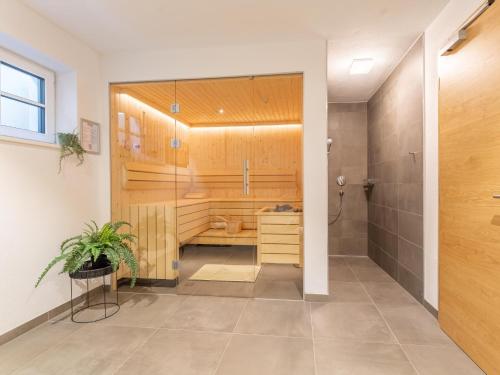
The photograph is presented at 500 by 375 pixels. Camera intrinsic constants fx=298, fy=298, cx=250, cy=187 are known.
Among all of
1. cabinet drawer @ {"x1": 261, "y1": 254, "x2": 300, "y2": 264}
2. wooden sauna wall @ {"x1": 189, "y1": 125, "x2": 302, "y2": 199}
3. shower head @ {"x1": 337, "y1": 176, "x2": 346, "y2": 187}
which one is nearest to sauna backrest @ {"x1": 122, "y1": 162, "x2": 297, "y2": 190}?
wooden sauna wall @ {"x1": 189, "y1": 125, "x2": 302, "y2": 199}

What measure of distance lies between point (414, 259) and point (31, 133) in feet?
11.8

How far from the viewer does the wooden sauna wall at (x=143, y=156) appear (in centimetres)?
316

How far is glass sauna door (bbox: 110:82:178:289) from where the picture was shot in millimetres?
3162

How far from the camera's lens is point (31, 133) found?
2480mm

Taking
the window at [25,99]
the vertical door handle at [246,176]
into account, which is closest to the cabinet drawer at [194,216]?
the vertical door handle at [246,176]

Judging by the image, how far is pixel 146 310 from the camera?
263cm

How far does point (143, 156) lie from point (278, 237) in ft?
5.56

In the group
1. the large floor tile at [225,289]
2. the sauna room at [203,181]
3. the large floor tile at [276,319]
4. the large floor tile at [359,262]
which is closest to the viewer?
the large floor tile at [276,319]

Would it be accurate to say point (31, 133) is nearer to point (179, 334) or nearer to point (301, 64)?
point (179, 334)

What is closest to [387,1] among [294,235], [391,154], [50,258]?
[391,154]

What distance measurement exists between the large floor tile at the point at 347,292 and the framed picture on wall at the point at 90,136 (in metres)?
2.76

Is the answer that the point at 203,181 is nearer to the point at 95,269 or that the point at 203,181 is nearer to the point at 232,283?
the point at 232,283

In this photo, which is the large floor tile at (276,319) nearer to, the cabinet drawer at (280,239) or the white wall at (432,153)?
the cabinet drawer at (280,239)

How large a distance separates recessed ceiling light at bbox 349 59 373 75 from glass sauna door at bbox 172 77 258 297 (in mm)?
1202
